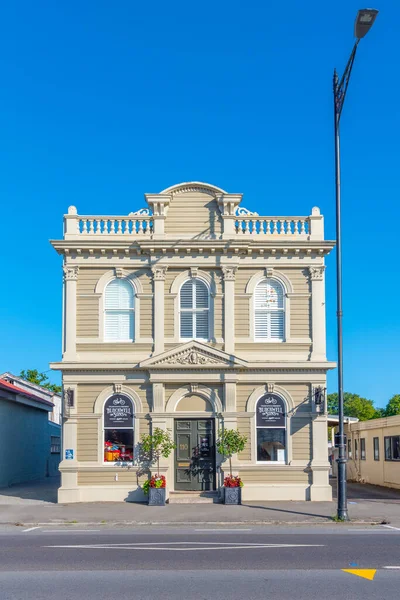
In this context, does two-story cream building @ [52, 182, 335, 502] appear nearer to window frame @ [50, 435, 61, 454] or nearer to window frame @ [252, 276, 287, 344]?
window frame @ [252, 276, 287, 344]

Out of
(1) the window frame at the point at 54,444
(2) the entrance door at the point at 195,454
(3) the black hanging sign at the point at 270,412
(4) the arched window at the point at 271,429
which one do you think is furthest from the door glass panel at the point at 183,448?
(1) the window frame at the point at 54,444

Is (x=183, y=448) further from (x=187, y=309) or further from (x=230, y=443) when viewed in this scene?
(x=187, y=309)

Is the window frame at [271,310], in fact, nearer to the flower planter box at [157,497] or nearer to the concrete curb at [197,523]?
the flower planter box at [157,497]

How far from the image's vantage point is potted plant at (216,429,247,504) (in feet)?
69.7

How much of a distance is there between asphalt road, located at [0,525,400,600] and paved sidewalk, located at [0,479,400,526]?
2.54m

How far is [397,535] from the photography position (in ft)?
48.8

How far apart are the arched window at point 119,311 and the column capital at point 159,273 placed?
2.78 ft

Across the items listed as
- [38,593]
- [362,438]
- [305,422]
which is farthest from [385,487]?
[38,593]

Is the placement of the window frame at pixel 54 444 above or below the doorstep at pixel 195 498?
above

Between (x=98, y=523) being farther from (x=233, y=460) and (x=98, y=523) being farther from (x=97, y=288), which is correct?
(x=97, y=288)

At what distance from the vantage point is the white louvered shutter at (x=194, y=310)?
23125 millimetres

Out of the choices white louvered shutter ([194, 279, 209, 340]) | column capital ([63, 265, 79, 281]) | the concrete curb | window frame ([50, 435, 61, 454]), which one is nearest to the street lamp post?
the concrete curb

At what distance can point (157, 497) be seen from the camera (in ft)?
69.5

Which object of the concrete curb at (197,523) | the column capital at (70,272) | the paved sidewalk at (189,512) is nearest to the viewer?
the concrete curb at (197,523)
